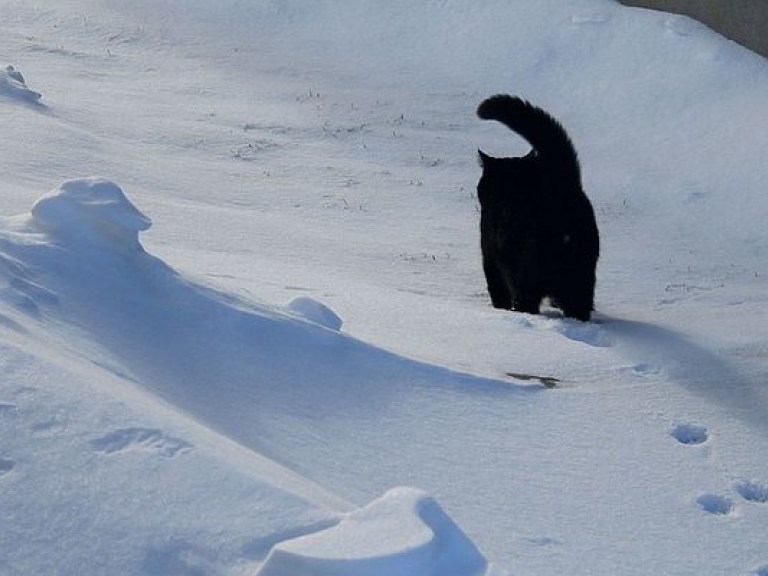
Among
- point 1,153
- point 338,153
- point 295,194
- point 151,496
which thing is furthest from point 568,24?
point 151,496

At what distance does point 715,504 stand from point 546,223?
108 inches

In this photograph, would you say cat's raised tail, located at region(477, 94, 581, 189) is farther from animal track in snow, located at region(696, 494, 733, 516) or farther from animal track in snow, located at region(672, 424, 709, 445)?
animal track in snow, located at region(696, 494, 733, 516)

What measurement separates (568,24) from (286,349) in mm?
10030

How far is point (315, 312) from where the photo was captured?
16.2 feet

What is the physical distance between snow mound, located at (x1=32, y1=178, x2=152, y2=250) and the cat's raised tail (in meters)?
2.83

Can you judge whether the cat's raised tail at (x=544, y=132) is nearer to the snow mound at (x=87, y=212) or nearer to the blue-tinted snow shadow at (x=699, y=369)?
the blue-tinted snow shadow at (x=699, y=369)

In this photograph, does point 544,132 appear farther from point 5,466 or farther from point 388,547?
point 388,547

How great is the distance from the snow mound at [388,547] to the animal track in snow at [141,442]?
1.69ft

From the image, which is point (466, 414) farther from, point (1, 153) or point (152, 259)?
point (1, 153)

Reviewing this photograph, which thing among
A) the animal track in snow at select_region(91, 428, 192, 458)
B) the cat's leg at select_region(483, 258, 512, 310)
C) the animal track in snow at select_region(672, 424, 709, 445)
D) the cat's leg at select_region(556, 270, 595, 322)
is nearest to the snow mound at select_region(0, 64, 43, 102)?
the cat's leg at select_region(483, 258, 512, 310)

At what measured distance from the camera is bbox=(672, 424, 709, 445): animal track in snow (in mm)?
4840

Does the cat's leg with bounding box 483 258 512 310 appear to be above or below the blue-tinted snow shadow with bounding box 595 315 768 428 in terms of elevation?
below

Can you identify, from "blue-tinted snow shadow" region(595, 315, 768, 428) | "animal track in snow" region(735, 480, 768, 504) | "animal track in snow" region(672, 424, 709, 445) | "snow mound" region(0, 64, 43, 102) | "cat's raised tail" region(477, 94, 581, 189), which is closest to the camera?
"animal track in snow" region(735, 480, 768, 504)

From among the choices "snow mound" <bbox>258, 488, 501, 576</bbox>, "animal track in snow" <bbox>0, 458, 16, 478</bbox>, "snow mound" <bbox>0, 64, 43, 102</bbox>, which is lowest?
"snow mound" <bbox>0, 64, 43, 102</bbox>
